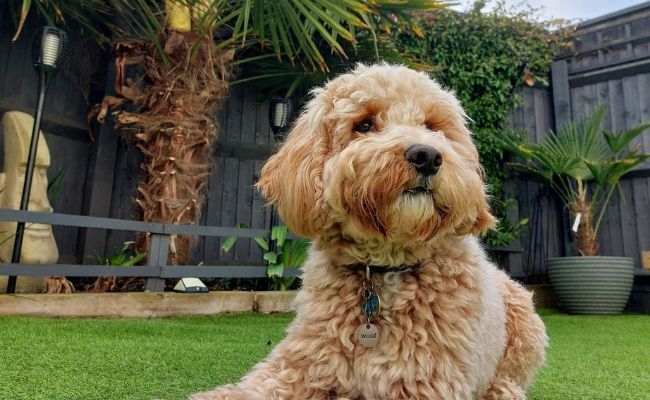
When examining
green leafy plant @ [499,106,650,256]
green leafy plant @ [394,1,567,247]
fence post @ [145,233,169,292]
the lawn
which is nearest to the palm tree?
fence post @ [145,233,169,292]

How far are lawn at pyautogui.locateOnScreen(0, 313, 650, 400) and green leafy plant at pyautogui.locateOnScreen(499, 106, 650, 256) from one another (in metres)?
2.66

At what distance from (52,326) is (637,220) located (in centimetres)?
642

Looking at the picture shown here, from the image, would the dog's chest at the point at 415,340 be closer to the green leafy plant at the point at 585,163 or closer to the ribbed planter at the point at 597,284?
the ribbed planter at the point at 597,284

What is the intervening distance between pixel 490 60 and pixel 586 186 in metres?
2.04

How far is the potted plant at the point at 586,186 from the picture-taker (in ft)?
18.2

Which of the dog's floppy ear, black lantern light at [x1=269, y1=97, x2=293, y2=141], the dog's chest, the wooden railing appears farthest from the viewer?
black lantern light at [x1=269, y1=97, x2=293, y2=141]

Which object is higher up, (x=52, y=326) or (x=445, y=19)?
(x=445, y=19)

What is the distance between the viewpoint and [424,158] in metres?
1.36

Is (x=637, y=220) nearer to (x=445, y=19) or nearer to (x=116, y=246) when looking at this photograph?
(x=445, y=19)

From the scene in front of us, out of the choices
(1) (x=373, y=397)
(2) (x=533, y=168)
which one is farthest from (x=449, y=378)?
(2) (x=533, y=168)

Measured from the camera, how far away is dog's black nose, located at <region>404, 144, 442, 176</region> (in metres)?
1.35

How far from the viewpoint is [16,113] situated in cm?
455

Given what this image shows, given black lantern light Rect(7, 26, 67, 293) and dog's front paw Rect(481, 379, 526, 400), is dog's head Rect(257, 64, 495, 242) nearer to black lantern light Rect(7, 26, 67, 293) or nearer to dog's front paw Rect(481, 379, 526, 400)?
dog's front paw Rect(481, 379, 526, 400)

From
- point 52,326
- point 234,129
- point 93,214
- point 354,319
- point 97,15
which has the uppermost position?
point 97,15
